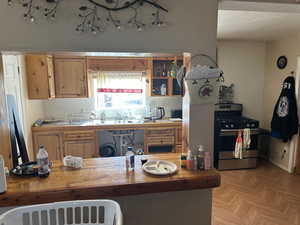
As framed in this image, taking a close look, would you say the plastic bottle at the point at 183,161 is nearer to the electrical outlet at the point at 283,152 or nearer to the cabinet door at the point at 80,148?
the cabinet door at the point at 80,148

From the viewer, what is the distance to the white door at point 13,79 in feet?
8.80

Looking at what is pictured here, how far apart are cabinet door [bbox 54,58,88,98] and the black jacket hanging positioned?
3.49 meters

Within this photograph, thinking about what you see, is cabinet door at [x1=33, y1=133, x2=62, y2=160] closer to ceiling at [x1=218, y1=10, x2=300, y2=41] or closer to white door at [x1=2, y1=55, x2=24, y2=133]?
white door at [x1=2, y1=55, x2=24, y2=133]

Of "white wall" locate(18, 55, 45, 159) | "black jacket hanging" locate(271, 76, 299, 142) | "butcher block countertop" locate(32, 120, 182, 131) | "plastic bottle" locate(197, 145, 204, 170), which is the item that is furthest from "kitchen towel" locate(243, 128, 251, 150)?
"white wall" locate(18, 55, 45, 159)

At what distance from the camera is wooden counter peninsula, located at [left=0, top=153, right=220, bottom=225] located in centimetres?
158

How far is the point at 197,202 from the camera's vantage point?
200 cm

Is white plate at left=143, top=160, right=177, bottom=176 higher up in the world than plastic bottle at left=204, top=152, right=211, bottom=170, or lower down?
lower down

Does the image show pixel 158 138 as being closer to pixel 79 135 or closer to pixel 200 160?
pixel 79 135

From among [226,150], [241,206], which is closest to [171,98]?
[226,150]

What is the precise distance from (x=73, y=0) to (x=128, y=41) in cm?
50

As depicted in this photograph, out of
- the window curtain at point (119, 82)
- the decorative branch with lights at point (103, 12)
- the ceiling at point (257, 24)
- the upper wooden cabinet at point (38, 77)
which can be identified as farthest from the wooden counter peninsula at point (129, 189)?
the window curtain at point (119, 82)

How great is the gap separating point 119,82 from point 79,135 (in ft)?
4.35

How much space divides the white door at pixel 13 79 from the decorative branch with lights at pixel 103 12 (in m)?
1.38

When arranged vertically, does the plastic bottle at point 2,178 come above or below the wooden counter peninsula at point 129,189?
above
